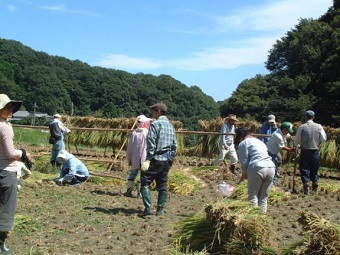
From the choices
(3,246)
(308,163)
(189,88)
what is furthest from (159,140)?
(189,88)

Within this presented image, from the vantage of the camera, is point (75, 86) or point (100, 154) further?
point (75, 86)

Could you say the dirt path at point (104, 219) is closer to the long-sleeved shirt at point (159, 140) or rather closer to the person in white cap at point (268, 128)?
the long-sleeved shirt at point (159, 140)

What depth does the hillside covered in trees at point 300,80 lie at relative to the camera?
3136cm

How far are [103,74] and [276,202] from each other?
8717cm

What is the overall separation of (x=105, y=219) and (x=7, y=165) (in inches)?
92.1

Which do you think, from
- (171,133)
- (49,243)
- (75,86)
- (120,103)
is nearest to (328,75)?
(171,133)

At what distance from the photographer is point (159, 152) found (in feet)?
24.2

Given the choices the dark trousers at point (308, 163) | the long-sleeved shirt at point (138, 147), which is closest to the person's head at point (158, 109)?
the long-sleeved shirt at point (138, 147)

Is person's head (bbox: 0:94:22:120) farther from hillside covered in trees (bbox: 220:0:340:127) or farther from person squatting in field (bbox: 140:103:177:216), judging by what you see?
hillside covered in trees (bbox: 220:0:340:127)

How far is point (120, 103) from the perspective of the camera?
85188 mm

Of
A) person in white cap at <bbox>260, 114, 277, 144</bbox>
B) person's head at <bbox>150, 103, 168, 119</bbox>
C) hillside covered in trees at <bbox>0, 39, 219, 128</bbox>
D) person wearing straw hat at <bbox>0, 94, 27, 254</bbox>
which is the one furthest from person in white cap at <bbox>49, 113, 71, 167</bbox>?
hillside covered in trees at <bbox>0, 39, 219, 128</bbox>

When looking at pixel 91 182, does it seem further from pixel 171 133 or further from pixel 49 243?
pixel 49 243

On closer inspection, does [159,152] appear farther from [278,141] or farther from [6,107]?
[278,141]

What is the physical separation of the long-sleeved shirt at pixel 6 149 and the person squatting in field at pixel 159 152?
2.48m
